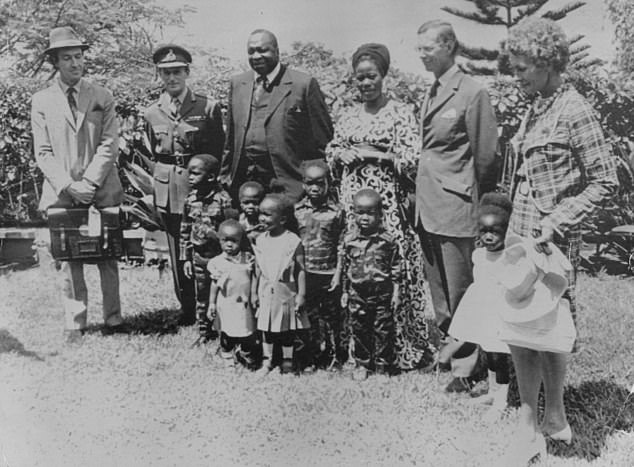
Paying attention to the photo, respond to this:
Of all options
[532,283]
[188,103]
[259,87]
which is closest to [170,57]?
[188,103]

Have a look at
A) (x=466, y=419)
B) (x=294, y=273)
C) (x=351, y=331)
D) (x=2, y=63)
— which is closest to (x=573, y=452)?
(x=466, y=419)

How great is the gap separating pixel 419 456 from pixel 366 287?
3.40 ft

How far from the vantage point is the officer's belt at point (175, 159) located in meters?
5.07

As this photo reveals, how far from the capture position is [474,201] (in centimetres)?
414

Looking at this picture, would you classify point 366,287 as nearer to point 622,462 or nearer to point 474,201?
point 474,201

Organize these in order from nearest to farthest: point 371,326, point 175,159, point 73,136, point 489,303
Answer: point 489,303 → point 371,326 → point 73,136 → point 175,159

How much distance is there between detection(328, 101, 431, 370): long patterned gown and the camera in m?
4.35

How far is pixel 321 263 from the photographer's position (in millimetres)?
→ 4535

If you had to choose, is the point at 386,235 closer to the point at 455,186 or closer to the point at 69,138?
the point at 455,186

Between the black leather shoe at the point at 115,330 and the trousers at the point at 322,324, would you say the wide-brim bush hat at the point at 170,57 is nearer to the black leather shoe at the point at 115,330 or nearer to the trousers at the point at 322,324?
the trousers at the point at 322,324

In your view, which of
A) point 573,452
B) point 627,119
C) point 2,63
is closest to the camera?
point 573,452

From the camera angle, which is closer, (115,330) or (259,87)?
(259,87)

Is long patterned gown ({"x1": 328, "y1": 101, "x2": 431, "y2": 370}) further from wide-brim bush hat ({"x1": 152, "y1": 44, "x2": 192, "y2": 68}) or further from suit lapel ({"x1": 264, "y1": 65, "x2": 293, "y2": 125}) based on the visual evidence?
wide-brim bush hat ({"x1": 152, "y1": 44, "x2": 192, "y2": 68})

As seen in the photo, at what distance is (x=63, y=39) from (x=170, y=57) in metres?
0.72
